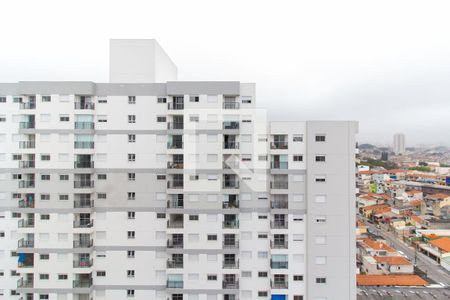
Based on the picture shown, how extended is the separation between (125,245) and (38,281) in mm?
5021

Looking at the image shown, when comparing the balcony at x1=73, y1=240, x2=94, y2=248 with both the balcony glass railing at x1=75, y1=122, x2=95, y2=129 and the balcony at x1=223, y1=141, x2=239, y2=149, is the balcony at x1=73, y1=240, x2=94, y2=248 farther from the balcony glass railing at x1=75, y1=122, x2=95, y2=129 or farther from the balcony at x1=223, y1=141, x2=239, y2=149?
the balcony at x1=223, y1=141, x2=239, y2=149

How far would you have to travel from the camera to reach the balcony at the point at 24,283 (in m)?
14.8

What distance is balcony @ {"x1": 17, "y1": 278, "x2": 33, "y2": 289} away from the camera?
1480cm

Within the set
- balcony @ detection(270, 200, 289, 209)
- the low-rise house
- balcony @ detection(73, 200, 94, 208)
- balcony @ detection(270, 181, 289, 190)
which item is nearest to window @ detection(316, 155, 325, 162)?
balcony @ detection(270, 181, 289, 190)

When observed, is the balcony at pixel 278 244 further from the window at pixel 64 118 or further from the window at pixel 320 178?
the window at pixel 64 118

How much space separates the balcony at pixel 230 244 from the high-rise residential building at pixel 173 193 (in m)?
0.06

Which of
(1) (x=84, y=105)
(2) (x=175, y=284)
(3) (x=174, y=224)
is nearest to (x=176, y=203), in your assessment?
(3) (x=174, y=224)

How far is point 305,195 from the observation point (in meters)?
14.9

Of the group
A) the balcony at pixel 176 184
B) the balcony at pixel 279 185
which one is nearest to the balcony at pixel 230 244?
the balcony at pixel 279 185

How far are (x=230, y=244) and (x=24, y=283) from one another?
1145 cm

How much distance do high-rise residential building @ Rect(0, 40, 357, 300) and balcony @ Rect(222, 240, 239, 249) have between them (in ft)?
0.20

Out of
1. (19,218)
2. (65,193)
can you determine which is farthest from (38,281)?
(65,193)

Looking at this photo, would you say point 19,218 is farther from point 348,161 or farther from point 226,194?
point 348,161

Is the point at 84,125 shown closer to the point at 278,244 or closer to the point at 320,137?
the point at 278,244
